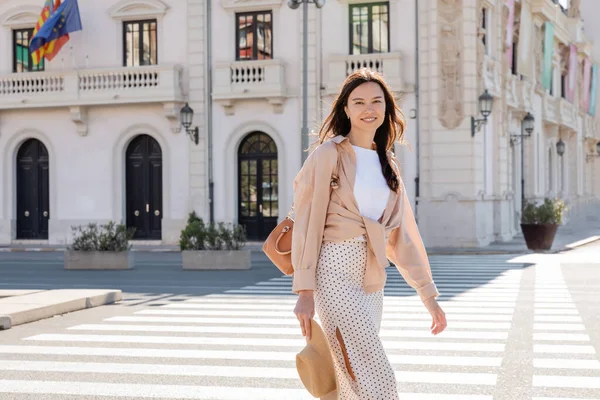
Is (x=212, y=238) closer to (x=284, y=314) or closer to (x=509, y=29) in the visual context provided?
(x=284, y=314)

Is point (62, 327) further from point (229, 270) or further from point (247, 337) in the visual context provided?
point (229, 270)

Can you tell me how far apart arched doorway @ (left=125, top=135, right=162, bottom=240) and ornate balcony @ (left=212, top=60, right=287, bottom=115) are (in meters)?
3.12

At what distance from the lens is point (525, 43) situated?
38000mm

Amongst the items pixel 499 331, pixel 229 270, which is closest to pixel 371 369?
pixel 499 331

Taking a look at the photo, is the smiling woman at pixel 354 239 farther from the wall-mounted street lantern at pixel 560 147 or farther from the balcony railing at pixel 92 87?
the wall-mounted street lantern at pixel 560 147

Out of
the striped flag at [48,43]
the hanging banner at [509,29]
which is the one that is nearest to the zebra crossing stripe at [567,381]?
the striped flag at [48,43]

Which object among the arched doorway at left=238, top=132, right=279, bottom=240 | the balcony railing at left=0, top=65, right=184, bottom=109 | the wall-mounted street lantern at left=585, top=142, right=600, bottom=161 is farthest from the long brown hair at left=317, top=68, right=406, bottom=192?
the wall-mounted street lantern at left=585, top=142, right=600, bottom=161

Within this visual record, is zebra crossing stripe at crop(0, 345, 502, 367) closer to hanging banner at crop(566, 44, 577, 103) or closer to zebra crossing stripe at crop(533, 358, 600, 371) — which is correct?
zebra crossing stripe at crop(533, 358, 600, 371)

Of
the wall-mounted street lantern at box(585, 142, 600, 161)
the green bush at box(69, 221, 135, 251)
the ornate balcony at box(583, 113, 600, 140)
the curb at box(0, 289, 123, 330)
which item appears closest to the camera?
the curb at box(0, 289, 123, 330)

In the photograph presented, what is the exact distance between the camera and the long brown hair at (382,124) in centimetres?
499

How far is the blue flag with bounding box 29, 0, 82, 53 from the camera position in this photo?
32094 mm

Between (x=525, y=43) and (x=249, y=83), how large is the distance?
40.1 ft

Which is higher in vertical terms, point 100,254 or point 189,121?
point 189,121

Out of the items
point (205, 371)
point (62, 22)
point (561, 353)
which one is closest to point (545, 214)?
point (62, 22)
